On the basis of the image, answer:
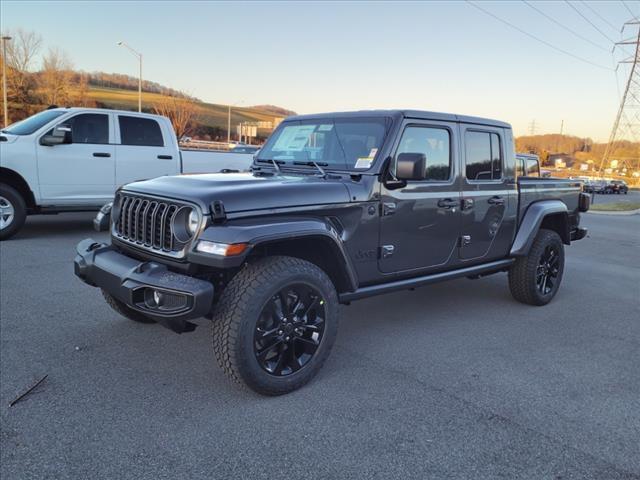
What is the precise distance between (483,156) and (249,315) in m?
3.05

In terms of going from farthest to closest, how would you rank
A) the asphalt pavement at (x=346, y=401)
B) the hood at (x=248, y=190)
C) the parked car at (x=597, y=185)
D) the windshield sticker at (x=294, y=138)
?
1. the parked car at (x=597, y=185)
2. the windshield sticker at (x=294, y=138)
3. the hood at (x=248, y=190)
4. the asphalt pavement at (x=346, y=401)

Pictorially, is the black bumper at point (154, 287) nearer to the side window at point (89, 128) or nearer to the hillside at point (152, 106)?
the side window at point (89, 128)

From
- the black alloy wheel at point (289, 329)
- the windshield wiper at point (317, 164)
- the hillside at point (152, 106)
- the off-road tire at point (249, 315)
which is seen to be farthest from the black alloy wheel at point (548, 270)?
the hillside at point (152, 106)

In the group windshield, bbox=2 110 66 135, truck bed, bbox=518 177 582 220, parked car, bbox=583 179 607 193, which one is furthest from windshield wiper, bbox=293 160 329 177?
parked car, bbox=583 179 607 193

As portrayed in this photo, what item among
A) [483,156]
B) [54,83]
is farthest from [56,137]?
[54,83]

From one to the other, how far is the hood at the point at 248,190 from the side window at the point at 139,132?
5713 millimetres

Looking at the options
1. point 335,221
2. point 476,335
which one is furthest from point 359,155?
point 476,335

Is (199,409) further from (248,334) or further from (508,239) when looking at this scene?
(508,239)

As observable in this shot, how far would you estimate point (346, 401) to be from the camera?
3.40 m

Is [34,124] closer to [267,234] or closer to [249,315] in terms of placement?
[267,234]

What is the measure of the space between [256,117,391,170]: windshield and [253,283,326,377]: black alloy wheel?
1205 millimetres

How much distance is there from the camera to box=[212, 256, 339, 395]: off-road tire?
3.16 m

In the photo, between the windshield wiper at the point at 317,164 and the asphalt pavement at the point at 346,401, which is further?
the windshield wiper at the point at 317,164

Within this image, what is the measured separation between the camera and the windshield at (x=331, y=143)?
4195 millimetres
